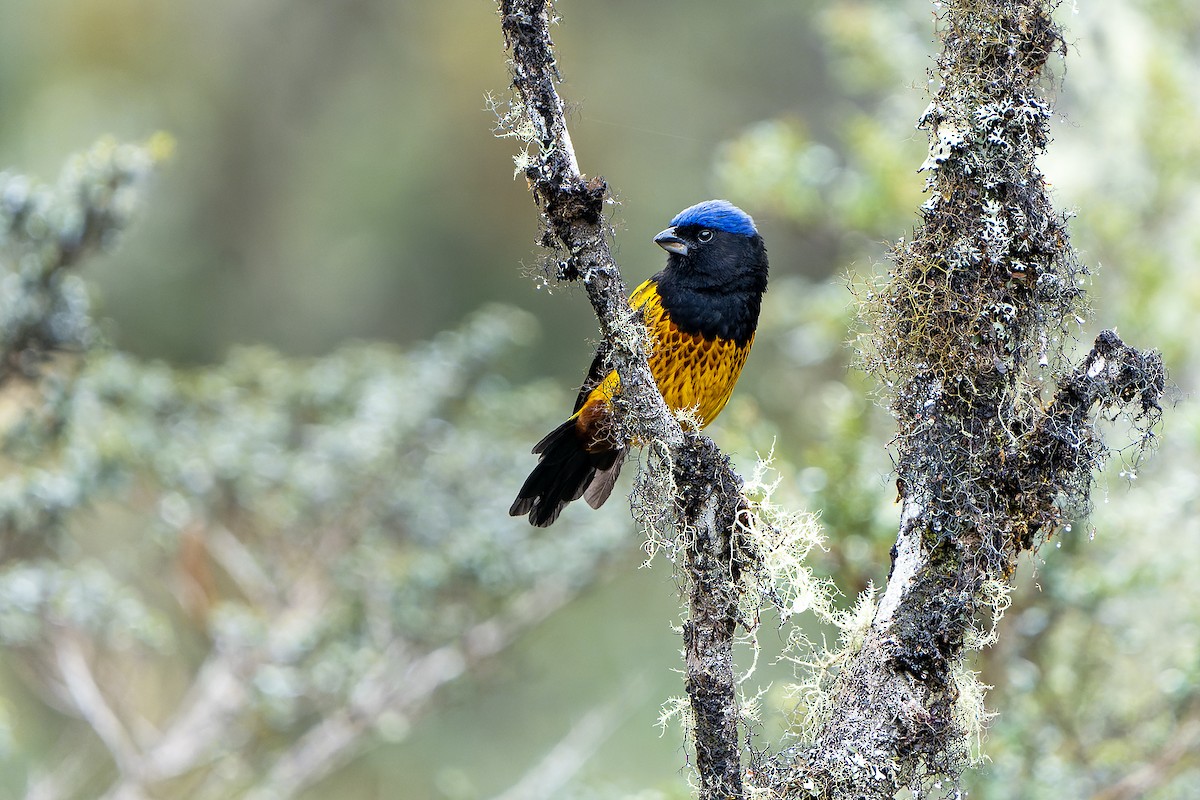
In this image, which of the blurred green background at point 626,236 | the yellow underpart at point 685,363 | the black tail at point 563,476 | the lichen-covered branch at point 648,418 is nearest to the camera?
the lichen-covered branch at point 648,418

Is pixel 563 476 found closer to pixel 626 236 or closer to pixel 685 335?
pixel 685 335

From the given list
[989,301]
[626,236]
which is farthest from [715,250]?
[626,236]

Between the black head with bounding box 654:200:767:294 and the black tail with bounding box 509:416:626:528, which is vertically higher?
the black head with bounding box 654:200:767:294

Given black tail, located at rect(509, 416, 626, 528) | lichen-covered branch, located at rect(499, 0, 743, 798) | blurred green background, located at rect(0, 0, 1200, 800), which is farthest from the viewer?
blurred green background, located at rect(0, 0, 1200, 800)

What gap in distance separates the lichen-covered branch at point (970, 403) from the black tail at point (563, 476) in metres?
1.52

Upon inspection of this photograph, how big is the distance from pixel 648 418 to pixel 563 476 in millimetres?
1511

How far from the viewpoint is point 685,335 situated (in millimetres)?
3846

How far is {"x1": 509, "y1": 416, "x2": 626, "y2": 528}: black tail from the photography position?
3738 millimetres

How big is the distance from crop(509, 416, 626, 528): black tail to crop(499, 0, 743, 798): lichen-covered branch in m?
1.32

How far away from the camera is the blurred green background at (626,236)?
4.29m

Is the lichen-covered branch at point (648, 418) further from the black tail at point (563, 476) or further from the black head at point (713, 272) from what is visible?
the black head at point (713, 272)

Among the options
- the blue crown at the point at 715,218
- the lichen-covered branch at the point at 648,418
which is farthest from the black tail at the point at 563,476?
the lichen-covered branch at the point at 648,418

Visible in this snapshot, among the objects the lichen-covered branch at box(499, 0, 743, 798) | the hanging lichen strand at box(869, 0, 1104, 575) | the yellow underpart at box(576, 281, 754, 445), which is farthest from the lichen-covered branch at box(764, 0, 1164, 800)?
the yellow underpart at box(576, 281, 754, 445)

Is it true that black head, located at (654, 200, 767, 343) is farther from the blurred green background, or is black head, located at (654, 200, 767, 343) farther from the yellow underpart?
the blurred green background
